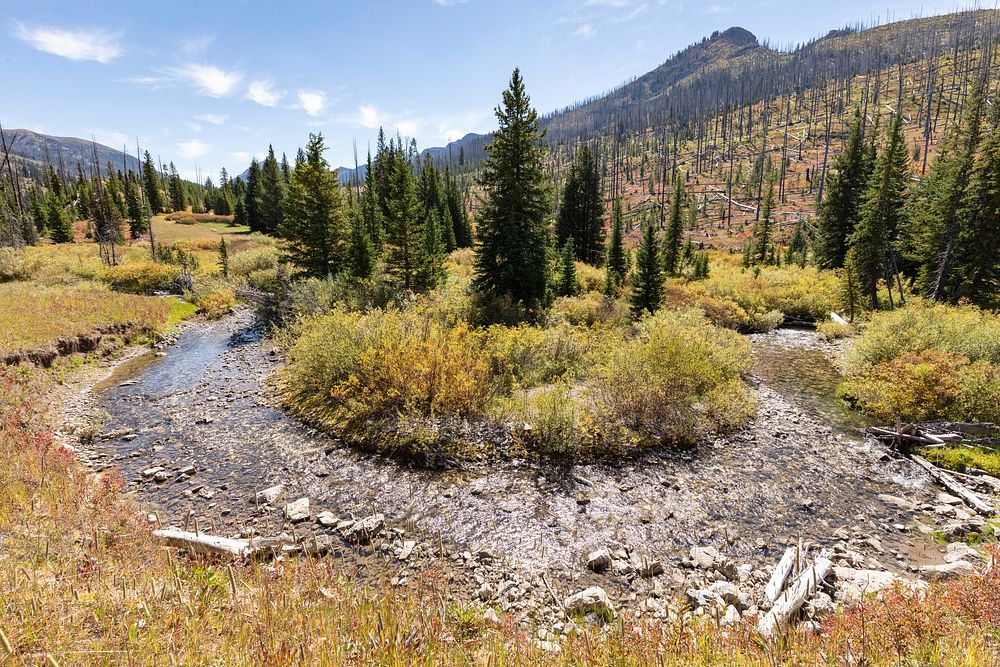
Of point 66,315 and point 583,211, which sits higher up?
point 583,211

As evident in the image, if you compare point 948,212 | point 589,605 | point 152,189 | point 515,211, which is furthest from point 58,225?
point 948,212

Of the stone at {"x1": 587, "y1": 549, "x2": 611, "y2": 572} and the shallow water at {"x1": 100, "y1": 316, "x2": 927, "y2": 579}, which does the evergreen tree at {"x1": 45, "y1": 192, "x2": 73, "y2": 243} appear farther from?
the stone at {"x1": 587, "y1": 549, "x2": 611, "y2": 572}

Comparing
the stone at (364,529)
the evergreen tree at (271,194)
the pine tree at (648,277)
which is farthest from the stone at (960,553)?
the evergreen tree at (271,194)

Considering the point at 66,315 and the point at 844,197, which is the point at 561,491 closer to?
the point at 66,315

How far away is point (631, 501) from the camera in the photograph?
960cm

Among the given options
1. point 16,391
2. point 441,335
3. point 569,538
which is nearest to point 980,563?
point 569,538

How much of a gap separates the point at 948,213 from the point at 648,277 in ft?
68.6

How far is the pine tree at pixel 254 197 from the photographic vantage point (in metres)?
76.9

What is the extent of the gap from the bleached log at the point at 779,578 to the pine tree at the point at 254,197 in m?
88.6

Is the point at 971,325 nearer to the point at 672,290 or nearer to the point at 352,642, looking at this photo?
the point at 672,290

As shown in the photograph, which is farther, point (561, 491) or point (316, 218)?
point (316, 218)

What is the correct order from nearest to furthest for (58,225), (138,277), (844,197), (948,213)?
(948,213)
(138,277)
(844,197)
(58,225)

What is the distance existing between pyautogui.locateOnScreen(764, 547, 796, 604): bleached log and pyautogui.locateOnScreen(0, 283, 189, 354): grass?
24191mm

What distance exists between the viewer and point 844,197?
Result: 41.1m
